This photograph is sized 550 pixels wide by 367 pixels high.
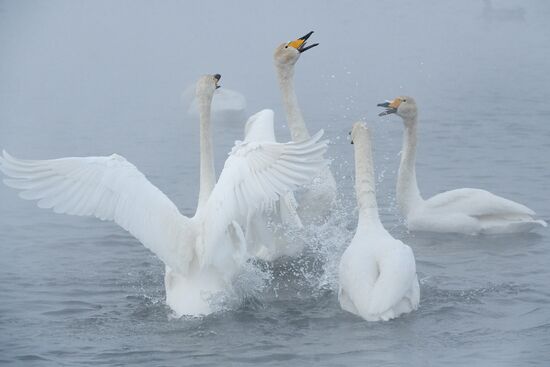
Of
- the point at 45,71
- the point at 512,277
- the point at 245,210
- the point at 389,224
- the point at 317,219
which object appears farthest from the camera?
the point at 45,71

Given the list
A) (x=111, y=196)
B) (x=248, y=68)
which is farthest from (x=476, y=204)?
(x=248, y=68)

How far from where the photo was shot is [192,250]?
308 inches

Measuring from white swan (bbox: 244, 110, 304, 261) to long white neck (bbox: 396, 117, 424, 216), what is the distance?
164 cm

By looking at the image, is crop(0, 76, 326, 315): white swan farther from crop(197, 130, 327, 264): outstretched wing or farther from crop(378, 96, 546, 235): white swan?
crop(378, 96, 546, 235): white swan

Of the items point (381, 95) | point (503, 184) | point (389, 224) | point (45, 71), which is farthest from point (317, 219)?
point (45, 71)

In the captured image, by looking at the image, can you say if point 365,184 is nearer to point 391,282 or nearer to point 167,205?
point 391,282

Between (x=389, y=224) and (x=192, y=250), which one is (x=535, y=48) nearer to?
(x=389, y=224)

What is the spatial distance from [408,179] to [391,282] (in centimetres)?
322

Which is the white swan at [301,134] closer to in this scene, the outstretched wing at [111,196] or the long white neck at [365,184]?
the long white neck at [365,184]

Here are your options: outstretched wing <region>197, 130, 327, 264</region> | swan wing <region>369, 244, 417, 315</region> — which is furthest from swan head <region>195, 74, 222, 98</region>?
swan wing <region>369, 244, 417, 315</region>

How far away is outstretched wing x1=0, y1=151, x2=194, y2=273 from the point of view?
771 centimetres

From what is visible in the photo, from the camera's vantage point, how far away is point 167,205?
7.82 meters

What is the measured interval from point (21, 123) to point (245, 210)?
949cm

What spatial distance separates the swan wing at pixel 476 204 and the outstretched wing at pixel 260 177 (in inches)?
121
